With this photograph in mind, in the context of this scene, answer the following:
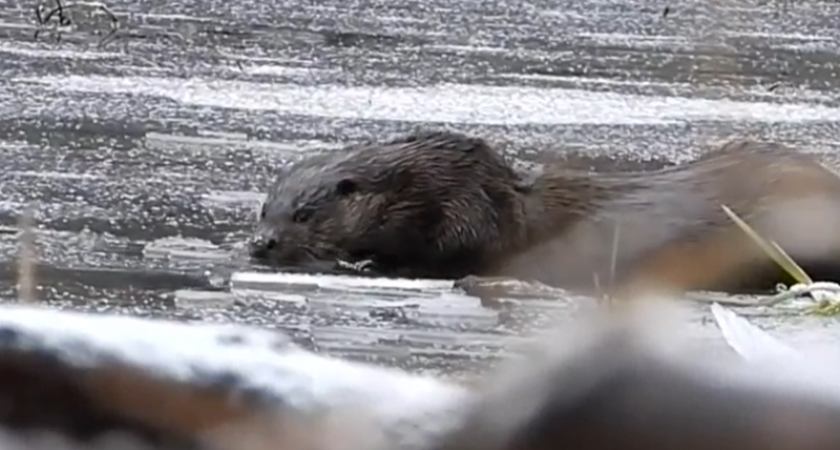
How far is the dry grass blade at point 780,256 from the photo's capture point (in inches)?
21.7

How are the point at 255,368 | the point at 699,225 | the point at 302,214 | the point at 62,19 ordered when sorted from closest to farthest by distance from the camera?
the point at 255,368, the point at 699,225, the point at 302,214, the point at 62,19

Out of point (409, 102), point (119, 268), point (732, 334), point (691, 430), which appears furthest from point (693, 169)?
point (691, 430)

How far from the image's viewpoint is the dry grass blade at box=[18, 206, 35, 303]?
1.36ft

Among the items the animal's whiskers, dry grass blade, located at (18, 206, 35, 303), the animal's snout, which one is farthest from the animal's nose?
the animal's whiskers

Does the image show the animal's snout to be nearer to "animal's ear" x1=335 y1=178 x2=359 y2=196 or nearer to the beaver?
the beaver

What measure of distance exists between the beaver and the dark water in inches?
0.7

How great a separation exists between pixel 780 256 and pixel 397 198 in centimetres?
42

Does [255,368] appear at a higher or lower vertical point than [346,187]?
higher

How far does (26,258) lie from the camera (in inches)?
20.6

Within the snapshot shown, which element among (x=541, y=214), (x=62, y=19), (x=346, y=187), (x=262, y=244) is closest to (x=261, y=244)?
(x=262, y=244)

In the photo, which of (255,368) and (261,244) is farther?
(261,244)

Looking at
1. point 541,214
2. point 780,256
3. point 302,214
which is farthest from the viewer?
point 302,214

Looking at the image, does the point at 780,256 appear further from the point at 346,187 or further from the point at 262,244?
the point at 346,187

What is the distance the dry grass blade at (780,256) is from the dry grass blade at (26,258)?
0.26m
